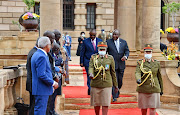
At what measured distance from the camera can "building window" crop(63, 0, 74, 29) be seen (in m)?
34.5

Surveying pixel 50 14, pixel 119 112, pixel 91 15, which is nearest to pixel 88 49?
pixel 50 14

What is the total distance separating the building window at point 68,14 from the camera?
34.5 metres

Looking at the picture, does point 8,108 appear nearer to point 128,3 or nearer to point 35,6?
point 128,3

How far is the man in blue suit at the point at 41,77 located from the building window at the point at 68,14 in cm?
2663

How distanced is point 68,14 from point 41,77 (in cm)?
2725

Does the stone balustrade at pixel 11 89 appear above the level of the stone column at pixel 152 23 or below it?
below

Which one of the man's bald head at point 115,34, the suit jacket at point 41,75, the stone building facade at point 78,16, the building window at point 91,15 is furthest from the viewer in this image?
the building window at point 91,15

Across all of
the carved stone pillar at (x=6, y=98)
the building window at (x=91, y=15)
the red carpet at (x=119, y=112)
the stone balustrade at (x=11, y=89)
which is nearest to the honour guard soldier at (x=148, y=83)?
the red carpet at (x=119, y=112)

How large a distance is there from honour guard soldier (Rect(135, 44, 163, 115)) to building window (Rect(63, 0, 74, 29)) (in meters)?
24.1

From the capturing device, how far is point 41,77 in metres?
7.80

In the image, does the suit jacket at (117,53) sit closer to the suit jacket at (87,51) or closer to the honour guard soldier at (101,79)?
the suit jacket at (87,51)

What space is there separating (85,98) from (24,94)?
10.8 feet

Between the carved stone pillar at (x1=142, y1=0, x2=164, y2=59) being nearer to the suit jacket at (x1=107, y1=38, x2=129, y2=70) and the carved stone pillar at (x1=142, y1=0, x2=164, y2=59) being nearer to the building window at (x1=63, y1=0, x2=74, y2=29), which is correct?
the suit jacket at (x1=107, y1=38, x2=129, y2=70)

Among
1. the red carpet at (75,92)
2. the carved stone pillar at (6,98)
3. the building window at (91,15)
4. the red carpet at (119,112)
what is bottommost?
the red carpet at (119,112)
